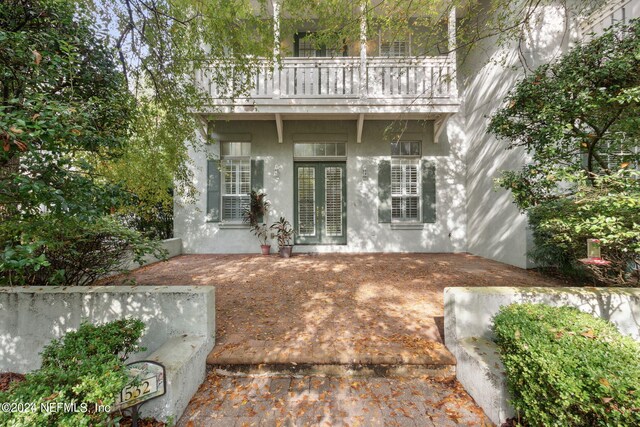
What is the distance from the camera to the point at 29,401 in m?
1.22

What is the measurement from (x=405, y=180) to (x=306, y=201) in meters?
2.95

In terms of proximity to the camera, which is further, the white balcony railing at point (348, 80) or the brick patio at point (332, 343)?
the white balcony railing at point (348, 80)

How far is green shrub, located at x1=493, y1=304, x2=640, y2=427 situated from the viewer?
4.08 feet

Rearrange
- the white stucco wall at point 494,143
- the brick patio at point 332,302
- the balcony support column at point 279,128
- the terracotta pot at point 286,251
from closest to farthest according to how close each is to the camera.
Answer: the brick patio at point 332,302, the white stucco wall at point 494,143, the balcony support column at point 279,128, the terracotta pot at point 286,251

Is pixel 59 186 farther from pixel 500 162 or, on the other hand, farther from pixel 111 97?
pixel 500 162

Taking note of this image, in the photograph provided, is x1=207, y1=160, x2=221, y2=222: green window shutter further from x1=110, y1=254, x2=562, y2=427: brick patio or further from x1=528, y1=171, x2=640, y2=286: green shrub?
x1=528, y1=171, x2=640, y2=286: green shrub

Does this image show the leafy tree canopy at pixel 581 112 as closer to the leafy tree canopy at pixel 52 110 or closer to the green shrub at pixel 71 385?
the green shrub at pixel 71 385

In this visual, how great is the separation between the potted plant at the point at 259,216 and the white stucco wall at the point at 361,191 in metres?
0.19

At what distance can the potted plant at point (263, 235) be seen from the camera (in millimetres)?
6965

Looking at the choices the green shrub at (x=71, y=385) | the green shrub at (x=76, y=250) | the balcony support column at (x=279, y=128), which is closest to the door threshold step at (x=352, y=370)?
the green shrub at (x=71, y=385)

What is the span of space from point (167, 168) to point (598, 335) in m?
5.39

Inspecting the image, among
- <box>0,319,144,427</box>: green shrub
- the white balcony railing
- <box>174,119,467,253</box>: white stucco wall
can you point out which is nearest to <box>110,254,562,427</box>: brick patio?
<box>0,319,144,427</box>: green shrub

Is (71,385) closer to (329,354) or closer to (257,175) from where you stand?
(329,354)

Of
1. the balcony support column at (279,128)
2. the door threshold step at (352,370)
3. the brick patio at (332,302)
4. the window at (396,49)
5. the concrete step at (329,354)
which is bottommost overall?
the door threshold step at (352,370)
